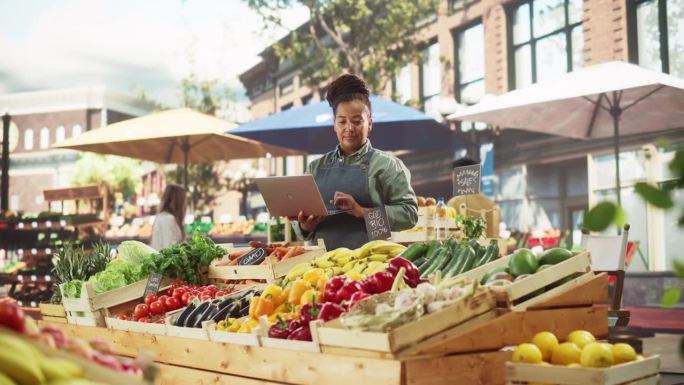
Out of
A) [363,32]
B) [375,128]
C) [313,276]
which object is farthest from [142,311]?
[363,32]

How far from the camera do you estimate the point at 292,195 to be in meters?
3.89

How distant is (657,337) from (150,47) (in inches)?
981

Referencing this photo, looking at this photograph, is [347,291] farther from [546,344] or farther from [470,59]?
[470,59]

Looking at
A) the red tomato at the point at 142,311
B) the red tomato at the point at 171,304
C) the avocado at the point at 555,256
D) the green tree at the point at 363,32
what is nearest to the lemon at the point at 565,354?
the avocado at the point at 555,256

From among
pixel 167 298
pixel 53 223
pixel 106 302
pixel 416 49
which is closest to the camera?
pixel 167 298

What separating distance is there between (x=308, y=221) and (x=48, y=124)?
33013 mm

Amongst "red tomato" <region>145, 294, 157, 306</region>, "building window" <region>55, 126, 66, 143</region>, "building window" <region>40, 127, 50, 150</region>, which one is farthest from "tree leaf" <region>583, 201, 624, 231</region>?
"building window" <region>40, 127, 50, 150</region>

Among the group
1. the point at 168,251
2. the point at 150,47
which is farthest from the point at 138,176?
the point at 168,251

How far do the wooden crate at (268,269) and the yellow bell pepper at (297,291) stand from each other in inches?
27.0

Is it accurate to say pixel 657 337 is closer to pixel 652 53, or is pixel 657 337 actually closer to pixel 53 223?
pixel 652 53

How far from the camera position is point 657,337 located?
8766mm

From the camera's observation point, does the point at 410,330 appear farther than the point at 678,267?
Yes

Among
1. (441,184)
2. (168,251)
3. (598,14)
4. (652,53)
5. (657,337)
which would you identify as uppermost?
(598,14)

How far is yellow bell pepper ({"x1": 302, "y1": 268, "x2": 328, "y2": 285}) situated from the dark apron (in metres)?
0.75
